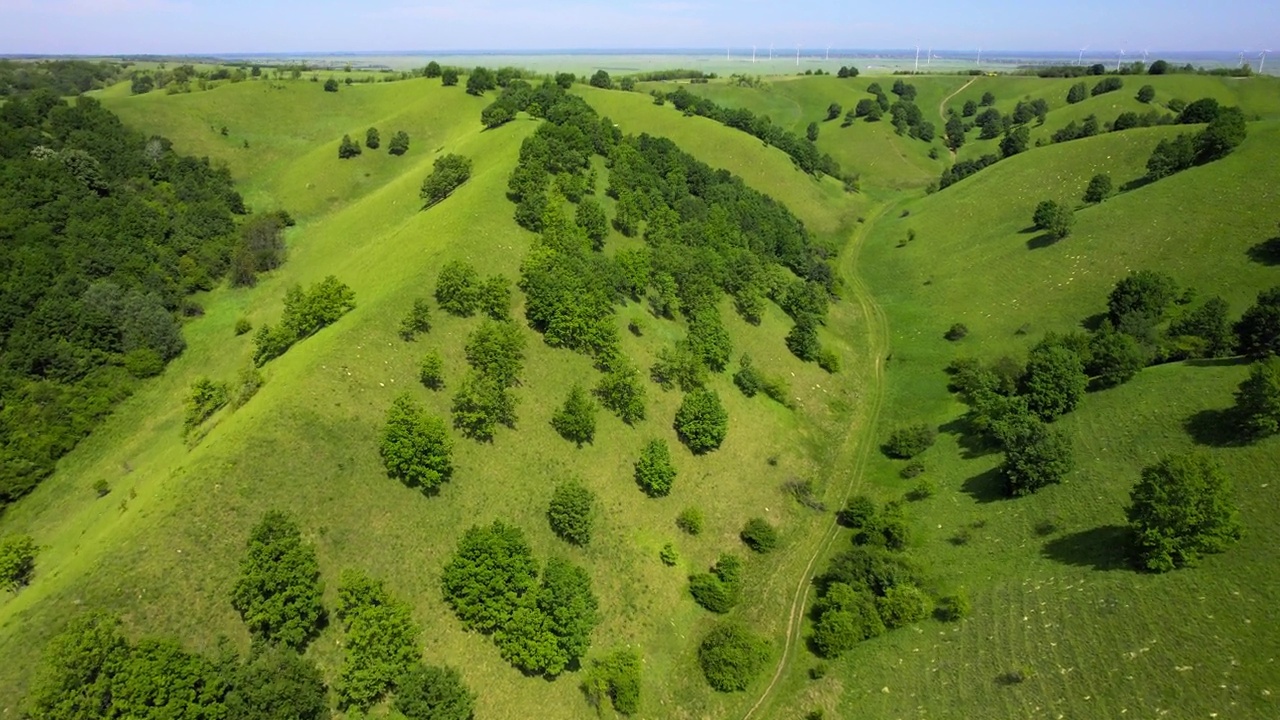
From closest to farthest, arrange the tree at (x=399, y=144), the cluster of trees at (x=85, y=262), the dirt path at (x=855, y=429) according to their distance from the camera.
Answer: the dirt path at (x=855, y=429) < the cluster of trees at (x=85, y=262) < the tree at (x=399, y=144)

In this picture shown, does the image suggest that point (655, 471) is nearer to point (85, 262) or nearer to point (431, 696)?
point (431, 696)

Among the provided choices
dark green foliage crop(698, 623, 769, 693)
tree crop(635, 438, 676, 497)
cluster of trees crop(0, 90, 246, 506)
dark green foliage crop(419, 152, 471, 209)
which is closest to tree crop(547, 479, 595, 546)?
tree crop(635, 438, 676, 497)

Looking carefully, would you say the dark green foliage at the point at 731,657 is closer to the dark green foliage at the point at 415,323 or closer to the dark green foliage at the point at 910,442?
the dark green foliage at the point at 910,442

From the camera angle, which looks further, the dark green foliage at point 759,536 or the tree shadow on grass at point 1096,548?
the dark green foliage at point 759,536

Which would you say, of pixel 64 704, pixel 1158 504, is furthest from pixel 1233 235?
pixel 64 704

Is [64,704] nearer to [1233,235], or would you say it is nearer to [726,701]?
[726,701]

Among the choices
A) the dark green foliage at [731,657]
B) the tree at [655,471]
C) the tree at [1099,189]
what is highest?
the tree at [1099,189]

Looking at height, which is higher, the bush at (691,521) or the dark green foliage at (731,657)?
the bush at (691,521)

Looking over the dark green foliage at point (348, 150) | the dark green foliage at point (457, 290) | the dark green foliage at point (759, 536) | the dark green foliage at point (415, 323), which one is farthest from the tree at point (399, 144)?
the dark green foliage at point (759, 536)
